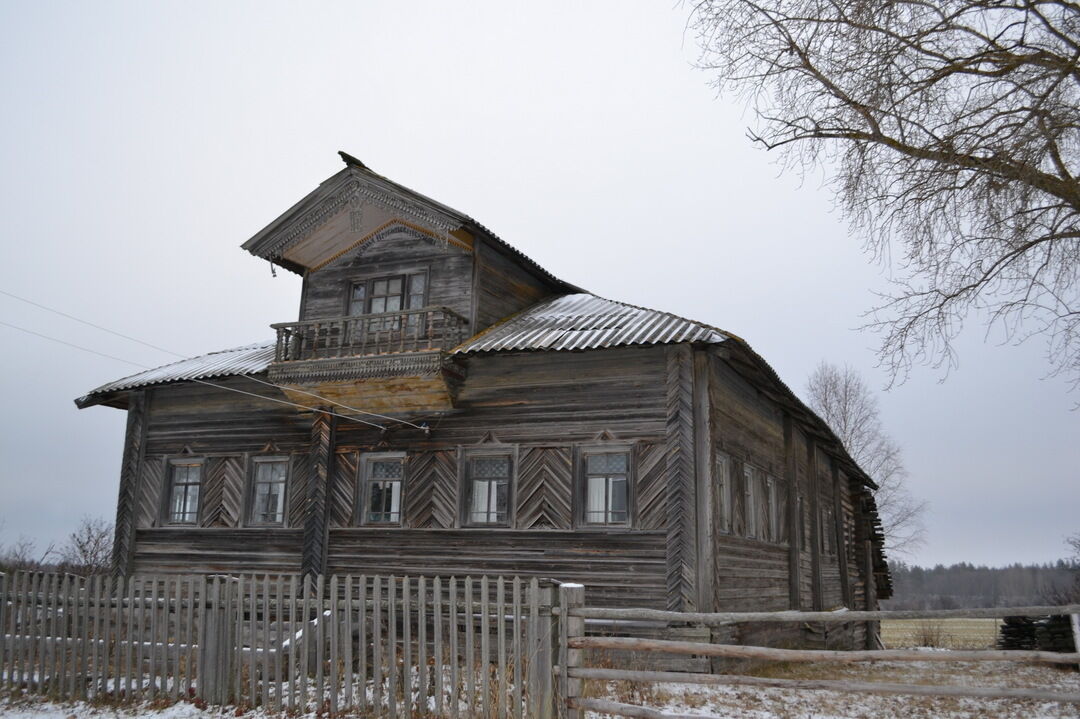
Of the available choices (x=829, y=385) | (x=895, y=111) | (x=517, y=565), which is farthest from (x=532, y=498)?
(x=829, y=385)

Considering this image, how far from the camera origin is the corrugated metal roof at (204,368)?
18595 mm

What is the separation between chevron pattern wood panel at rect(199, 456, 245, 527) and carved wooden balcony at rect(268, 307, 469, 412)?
2.33 metres

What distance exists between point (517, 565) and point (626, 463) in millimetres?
2627

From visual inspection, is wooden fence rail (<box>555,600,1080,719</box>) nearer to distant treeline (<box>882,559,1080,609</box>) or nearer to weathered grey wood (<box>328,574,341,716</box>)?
weathered grey wood (<box>328,574,341,716</box>)

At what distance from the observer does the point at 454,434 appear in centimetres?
1700

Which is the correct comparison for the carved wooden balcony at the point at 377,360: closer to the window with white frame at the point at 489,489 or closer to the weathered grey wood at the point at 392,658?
the window with white frame at the point at 489,489

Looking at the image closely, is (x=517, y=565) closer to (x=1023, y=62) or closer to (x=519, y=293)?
(x=519, y=293)

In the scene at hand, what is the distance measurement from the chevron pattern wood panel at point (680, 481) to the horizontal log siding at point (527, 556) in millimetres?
287

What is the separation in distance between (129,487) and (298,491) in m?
4.45

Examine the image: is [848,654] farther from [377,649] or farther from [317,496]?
[317,496]

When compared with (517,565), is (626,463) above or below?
above

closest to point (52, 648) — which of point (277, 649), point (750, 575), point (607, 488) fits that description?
point (277, 649)

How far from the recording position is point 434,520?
16.9 m

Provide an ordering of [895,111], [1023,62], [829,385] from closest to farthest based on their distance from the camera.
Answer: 1. [1023,62]
2. [895,111]
3. [829,385]
